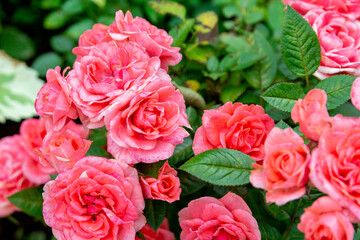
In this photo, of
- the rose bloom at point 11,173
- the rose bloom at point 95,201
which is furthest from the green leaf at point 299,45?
the rose bloom at point 11,173

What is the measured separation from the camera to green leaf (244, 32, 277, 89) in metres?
0.89

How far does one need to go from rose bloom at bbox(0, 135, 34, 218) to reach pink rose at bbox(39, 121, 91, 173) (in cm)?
39

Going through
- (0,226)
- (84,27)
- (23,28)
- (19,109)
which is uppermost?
(84,27)

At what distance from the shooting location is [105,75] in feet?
2.09

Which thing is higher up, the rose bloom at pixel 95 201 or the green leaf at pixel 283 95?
the green leaf at pixel 283 95

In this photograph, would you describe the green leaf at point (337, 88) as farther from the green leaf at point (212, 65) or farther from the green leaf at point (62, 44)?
the green leaf at point (62, 44)

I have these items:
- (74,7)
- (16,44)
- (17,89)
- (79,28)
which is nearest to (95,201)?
(79,28)

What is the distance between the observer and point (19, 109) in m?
1.66

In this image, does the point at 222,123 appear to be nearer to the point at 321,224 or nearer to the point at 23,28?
the point at 321,224

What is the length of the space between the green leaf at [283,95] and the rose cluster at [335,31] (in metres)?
0.07

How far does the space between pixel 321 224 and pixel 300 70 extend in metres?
0.34

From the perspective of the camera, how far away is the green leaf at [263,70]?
2.93 ft

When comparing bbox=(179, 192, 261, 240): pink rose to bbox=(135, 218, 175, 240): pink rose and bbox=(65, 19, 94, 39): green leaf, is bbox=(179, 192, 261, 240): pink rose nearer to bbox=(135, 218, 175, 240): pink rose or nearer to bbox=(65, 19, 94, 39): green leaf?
bbox=(135, 218, 175, 240): pink rose

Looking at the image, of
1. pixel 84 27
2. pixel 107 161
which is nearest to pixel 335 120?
pixel 107 161
